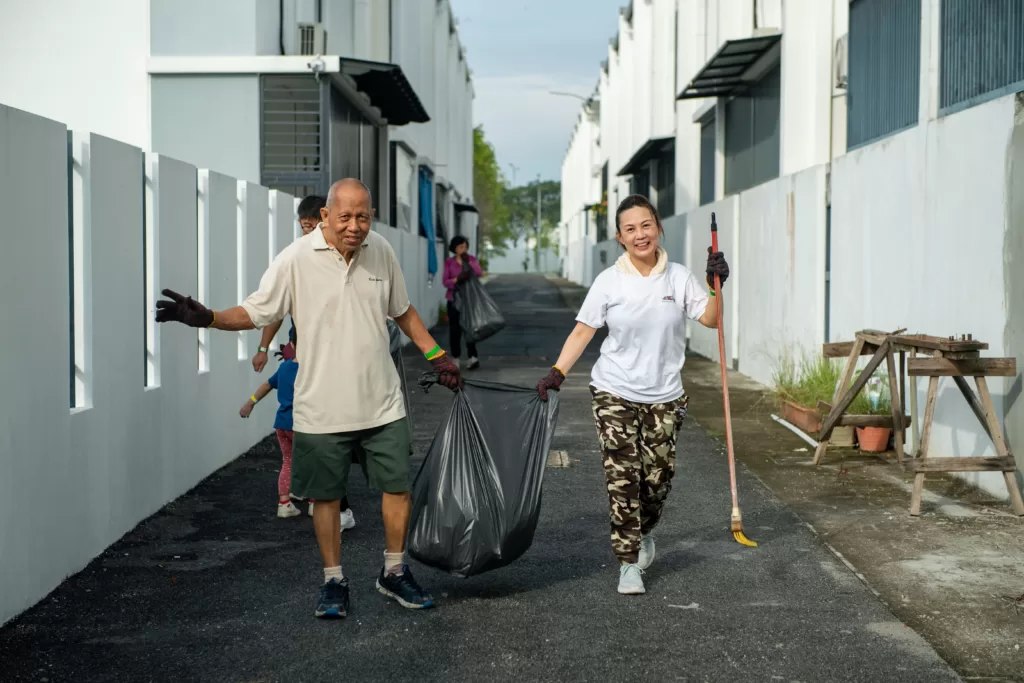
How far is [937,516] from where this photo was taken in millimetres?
7180

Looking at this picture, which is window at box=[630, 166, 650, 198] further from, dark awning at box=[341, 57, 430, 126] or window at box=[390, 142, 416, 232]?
dark awning at box=[341, 57, 430, 126]

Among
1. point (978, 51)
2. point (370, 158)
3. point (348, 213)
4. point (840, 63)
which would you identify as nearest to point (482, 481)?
point (348, 213)

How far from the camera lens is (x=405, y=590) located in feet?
17.6

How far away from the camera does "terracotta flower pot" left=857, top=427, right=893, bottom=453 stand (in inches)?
372

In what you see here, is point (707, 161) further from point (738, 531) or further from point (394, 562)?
point (394, 562)

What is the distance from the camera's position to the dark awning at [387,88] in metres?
15.4

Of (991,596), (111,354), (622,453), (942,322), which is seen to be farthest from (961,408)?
(111,354)

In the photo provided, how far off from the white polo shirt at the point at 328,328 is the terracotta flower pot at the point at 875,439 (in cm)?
538

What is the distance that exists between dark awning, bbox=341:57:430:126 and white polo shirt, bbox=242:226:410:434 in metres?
10.3

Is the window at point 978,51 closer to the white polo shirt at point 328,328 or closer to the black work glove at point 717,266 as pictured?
the black work glove at point 717,266

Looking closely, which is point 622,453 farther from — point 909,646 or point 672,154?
point 672,154

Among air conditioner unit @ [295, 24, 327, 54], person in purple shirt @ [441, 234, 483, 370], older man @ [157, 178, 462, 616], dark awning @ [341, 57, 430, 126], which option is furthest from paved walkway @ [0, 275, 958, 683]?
air conditioner unit @ [295, 24, 327, 54]

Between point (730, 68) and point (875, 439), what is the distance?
8581mm

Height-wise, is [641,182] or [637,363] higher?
[641,182]
